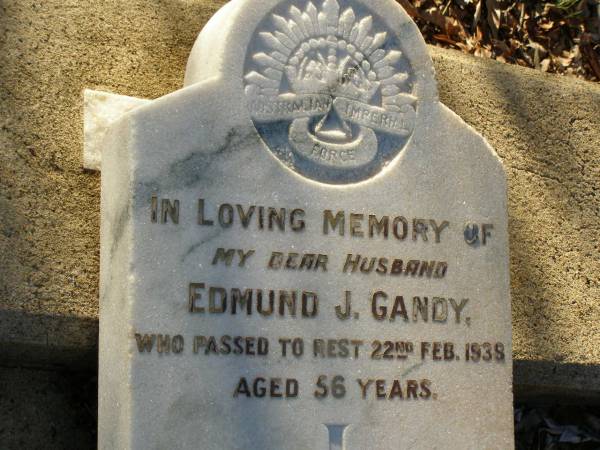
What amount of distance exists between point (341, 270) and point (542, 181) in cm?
129

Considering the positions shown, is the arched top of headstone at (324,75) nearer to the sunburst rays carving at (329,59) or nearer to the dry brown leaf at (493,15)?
the sunburst rays carving at (329,59)

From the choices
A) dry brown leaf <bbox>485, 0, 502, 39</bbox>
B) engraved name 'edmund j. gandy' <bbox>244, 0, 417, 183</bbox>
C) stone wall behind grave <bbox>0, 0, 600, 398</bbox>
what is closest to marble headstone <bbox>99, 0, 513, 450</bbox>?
engraved name 'edmund j. gandy' <bbox>244, 0, 417, 183</bbox>

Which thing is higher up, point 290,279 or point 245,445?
point 290,279

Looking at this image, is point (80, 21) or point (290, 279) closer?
point (290, 279)

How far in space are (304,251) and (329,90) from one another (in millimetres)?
524

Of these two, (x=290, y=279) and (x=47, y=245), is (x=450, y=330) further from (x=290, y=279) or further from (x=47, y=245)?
(x=47, y=245)

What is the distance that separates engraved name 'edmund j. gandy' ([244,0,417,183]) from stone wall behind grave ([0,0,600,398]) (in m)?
0.56

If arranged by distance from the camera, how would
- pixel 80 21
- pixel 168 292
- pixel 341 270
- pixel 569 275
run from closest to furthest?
pixel 168 292 < pixel 341 270 < pixel 80 21 < pixel 569 275

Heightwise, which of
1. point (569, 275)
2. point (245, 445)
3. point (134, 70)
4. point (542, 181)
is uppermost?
point (134, 70)

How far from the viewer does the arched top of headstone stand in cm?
321

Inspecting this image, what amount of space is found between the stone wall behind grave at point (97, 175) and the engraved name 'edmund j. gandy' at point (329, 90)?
565mm

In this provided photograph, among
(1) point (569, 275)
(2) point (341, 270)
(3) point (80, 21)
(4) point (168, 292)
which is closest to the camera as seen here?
(4) point (168, 292)

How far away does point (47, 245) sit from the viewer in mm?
3301

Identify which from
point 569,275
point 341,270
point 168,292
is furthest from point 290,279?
point 569,275
